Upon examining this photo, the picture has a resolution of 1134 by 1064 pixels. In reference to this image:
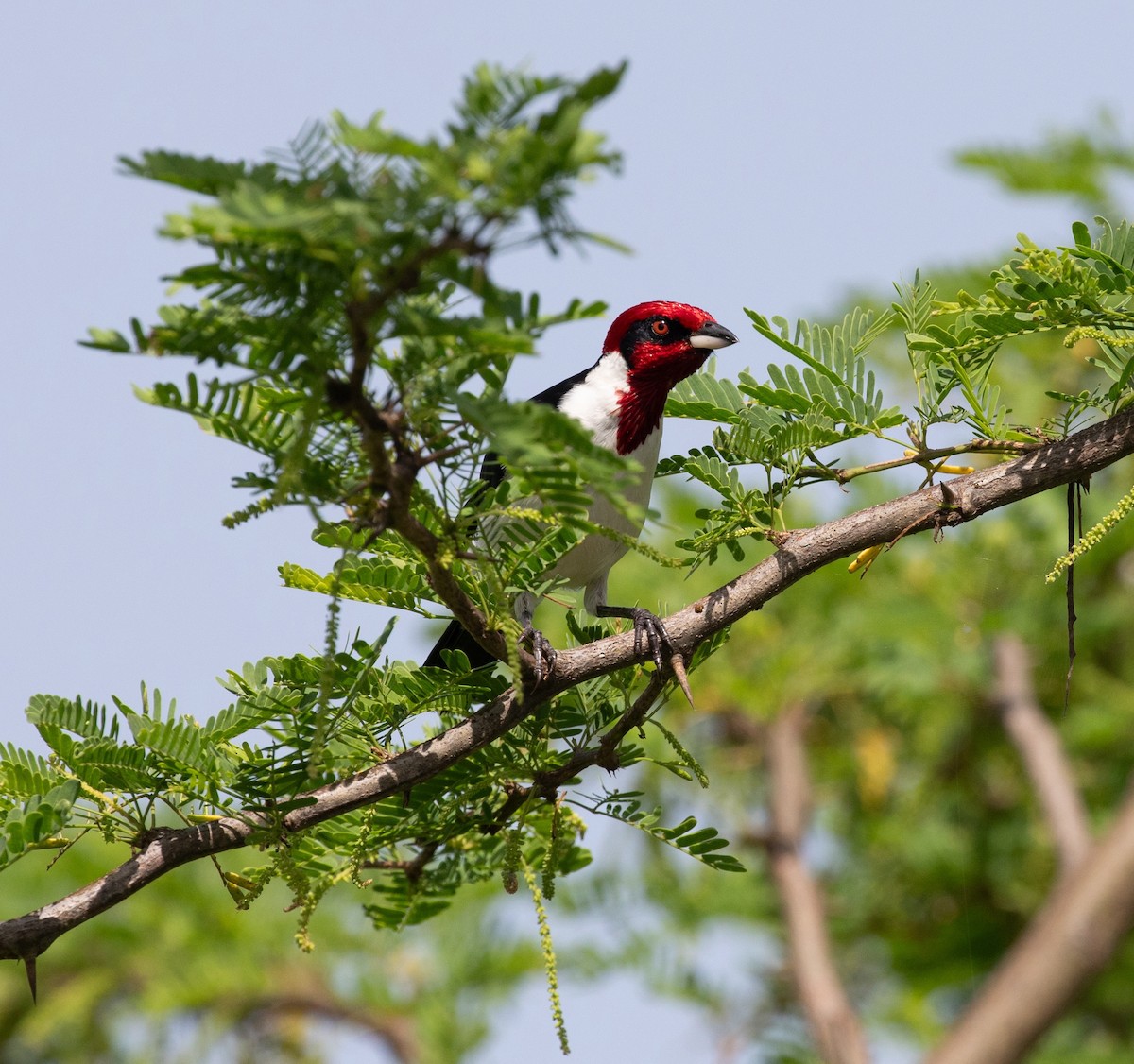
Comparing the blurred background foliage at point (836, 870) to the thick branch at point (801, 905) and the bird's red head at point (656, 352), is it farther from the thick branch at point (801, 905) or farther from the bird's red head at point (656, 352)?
the bird's red head at point (656, 352)

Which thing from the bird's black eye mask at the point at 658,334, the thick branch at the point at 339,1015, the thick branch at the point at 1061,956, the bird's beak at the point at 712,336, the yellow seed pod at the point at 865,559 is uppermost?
the bird's black eye mask at the point at 658,334

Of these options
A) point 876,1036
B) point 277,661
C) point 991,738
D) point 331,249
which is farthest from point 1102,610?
point 331,249

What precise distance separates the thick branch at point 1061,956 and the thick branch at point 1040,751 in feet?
3.05

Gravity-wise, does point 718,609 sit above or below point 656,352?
below

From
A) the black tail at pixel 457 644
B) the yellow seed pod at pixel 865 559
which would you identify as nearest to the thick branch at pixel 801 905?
the black tail at pixel 457 644

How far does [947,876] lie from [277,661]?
17.7ft

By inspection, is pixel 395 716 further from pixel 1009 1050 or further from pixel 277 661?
pixel 1009 1050

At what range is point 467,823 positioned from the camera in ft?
9.24

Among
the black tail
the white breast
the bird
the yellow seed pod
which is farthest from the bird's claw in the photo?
the bird

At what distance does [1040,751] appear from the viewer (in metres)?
6.63

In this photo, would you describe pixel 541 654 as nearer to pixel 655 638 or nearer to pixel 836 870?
pixel 655 638

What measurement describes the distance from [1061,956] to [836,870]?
2.80m

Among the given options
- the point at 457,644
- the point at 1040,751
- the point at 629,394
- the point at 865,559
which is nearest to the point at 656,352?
the point at 629,394

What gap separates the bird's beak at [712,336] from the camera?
4.34m
